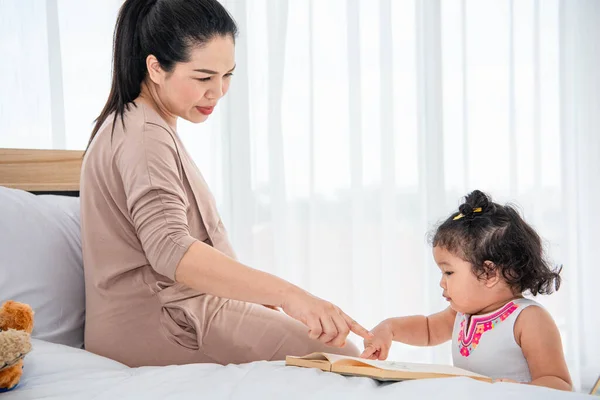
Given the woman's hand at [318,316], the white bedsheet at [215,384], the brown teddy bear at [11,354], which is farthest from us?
the woman's hand at [318,316]

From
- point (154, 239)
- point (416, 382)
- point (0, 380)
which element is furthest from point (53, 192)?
point (416, 382)

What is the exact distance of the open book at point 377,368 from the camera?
0.95 m

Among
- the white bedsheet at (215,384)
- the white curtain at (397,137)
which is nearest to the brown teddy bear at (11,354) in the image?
the white bedsheet at (215,384)

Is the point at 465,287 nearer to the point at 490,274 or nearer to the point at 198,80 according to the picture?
the point at 490,274

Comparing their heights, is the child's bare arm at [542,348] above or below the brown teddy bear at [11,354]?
below

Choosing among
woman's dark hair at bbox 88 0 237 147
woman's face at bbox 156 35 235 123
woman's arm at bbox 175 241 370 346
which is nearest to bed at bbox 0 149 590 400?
woman's arm at bbox 175 241 370 346

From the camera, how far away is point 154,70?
1.35 meters

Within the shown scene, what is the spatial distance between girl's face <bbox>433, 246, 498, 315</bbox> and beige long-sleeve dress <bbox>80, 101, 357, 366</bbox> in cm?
38

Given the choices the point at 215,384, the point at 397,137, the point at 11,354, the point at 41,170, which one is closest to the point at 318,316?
the point at 215,384

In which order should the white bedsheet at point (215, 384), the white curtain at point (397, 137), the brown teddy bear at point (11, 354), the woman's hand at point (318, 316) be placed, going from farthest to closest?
the white curtain at point (397, 137) < the woman's hand at point (318, 316) < the brown teddy bear at point (11, 354) < the white bedsheet at point (215, 384)

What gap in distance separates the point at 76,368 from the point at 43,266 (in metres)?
0.34

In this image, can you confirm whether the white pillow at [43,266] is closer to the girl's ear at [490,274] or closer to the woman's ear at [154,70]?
the woman's ear at [154,70]

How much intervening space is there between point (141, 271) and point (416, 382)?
2.04ft

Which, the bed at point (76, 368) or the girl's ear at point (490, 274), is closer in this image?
the bed at point (76, 368)
